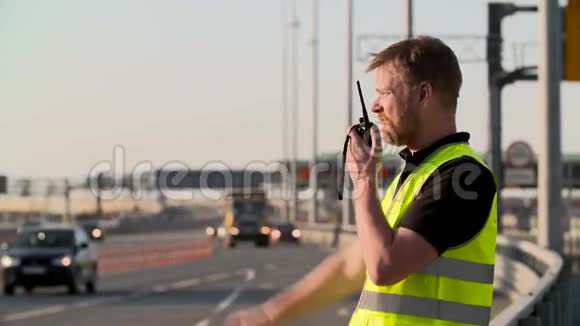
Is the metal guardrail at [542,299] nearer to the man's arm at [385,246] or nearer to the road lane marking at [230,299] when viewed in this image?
the road lane marking at [230,299]

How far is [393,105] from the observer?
13.9ft

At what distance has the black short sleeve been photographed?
4.08 meters

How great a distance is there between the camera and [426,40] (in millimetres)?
4266

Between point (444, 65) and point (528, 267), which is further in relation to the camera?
point (528, 267)

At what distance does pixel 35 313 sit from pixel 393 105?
75.8ft

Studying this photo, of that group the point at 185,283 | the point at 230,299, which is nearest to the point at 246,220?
the point at 185,283

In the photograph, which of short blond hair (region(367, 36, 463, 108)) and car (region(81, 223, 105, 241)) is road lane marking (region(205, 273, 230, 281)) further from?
short blond hair (region(367, 36, 463, 108))

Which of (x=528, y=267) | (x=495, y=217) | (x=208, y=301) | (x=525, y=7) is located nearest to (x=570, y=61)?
(x=528, y=267)

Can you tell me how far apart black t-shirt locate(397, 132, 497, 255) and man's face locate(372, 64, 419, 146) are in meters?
0.15

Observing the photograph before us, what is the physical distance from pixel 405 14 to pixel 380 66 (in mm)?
34627

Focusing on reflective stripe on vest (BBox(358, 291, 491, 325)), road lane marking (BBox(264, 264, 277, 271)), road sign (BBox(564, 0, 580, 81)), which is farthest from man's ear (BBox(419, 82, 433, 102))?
road lane marking (BBox(264, 264, 277, 271))

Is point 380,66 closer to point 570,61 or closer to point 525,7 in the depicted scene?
point 570,61

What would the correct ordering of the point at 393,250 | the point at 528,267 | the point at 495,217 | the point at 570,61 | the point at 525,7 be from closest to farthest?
the point at 393,250, the point at 495,217, the point at 570,61, the point at 528,267, the point at 525,7

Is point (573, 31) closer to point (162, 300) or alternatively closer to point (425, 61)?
point (162, 300)
